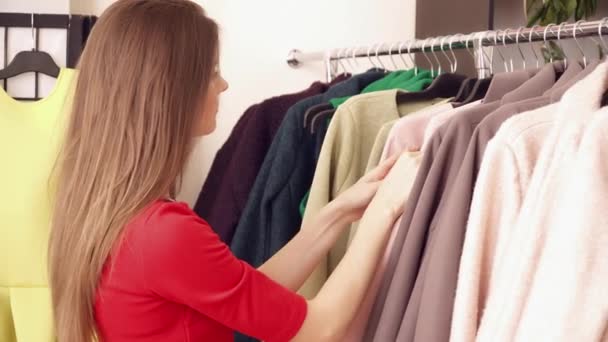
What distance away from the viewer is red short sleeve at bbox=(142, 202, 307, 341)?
41.9 inches

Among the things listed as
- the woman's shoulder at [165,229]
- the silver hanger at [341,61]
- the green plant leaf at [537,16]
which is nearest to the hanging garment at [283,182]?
the silver hanger at [341,61]

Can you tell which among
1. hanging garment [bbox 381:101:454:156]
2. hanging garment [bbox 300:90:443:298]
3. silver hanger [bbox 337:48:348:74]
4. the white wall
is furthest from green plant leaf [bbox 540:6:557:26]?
hanging garment [bbox 381:101:454:156]

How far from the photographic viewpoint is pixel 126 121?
3.65 feet

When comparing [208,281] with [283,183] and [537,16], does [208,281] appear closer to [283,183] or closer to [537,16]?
[283,183]

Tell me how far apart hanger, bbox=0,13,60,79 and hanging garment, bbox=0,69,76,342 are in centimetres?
13

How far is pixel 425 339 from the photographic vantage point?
1.01 m

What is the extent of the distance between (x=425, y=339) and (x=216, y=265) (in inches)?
11.2

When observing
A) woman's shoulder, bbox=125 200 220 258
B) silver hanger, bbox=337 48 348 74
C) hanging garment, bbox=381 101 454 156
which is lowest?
woman's shoulder, bbox=125 200 220 258

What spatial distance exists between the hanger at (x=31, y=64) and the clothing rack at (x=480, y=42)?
600 mm

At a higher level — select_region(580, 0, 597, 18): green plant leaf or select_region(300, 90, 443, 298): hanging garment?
select_region(580, 0, 597, 18): green plant leaf

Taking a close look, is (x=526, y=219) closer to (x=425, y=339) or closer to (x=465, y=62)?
(x=425, y=339)

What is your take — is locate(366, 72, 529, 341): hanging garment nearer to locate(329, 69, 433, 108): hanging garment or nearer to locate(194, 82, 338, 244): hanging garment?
locate(329, 69, 433, 108): hanging garment

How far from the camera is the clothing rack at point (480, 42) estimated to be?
4.03 ft

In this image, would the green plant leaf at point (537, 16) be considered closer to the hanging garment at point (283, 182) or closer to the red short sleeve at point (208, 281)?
the hanging garment at point (283, 182)
